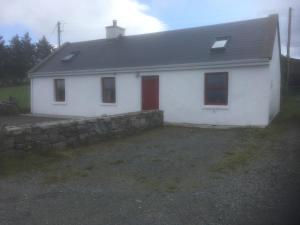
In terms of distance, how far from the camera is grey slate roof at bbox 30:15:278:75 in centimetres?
A: 1366

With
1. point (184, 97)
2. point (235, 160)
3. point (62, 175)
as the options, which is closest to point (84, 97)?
point (184, 97)

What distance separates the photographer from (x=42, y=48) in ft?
172

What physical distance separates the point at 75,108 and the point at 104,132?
8.87 metres

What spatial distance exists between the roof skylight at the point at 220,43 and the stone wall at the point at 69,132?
5.00 m

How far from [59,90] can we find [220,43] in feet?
34.5

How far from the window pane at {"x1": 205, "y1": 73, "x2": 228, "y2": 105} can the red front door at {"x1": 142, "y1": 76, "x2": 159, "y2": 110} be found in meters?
2.69

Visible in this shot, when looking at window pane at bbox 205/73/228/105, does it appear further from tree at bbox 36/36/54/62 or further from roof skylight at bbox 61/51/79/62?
tree at bbox 36/36/54/62

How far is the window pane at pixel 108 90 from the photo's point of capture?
16789 millimetres

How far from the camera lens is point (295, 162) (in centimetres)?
710

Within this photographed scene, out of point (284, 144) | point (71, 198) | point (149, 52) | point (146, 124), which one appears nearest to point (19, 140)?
point (71, 198)

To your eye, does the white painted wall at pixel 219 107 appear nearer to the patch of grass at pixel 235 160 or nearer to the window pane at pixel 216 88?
the window pane at pixel 216 88

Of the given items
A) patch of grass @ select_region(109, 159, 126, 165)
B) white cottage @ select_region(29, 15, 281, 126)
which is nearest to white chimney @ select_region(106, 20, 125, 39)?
white cottage @ select_region(29, 15, 281, 126)

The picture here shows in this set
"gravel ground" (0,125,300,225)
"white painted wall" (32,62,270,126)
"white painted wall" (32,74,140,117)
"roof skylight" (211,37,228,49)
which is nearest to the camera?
"gravel ground" (0,125,300,225)

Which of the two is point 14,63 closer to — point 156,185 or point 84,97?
point 84,97
